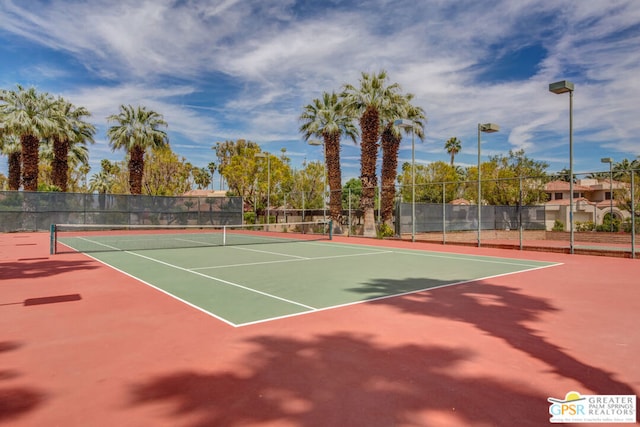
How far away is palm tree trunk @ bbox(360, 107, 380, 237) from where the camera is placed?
2597 centimetres

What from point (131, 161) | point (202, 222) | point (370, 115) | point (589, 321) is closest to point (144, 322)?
point (589, 321)

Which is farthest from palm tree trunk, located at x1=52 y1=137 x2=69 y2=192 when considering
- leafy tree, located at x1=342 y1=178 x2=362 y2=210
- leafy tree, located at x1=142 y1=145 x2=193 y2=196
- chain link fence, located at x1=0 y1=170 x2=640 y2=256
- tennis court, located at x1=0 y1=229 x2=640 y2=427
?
leafy tree, located at x1=342 y1=178 x2=362 y2=210

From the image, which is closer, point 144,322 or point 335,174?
point 144,322

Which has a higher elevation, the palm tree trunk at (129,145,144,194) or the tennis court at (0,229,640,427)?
the palm tree trunk at (129,145,144,194)

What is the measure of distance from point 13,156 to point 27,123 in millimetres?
9576

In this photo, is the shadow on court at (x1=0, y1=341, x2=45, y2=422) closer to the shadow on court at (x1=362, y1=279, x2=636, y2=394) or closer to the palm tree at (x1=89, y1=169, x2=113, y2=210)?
the shadow on court at (x1=362, y1=279, x2=636, y2=394)

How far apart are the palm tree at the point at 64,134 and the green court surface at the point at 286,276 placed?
75.3ft

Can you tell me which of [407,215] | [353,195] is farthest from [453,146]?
[407,215]

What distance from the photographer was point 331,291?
788 centimetres

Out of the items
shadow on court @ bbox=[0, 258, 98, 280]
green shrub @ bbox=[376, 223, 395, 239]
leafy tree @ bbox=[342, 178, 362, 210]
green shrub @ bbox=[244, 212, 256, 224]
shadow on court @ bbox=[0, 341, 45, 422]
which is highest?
leafy tree @ bbox=[342, 178, 362, 210]

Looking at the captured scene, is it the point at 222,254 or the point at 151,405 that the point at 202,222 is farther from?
the point at 151,405

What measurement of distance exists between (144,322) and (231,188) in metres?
36.0

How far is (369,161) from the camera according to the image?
26500mm

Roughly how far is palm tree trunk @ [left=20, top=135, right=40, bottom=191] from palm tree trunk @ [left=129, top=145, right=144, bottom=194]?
6631 millimetres
